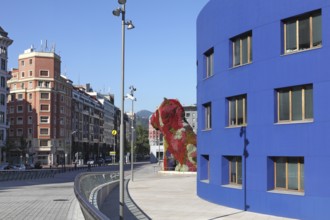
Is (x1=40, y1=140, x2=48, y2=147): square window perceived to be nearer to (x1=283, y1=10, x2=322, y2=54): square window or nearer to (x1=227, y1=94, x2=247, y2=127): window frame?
(x1=227, y1=94, x2=247, y2=127): window frame

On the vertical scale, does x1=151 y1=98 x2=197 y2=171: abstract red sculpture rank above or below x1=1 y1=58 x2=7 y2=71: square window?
below

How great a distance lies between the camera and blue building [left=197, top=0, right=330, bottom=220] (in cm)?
1848

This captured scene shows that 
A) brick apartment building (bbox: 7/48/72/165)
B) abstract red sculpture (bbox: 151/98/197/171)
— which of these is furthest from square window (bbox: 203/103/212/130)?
brick apartment building (bbox: 7/48/72/165)

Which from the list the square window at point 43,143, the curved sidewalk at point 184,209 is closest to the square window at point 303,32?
the curved sidewalk at point 184,209

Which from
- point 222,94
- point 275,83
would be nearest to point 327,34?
point 275,83

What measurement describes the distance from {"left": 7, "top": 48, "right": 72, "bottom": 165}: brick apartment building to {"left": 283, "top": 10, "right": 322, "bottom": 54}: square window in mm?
95982

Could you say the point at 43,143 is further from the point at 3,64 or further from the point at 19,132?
the point at 3,64

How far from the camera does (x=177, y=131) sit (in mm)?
55344

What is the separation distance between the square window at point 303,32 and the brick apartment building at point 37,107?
95982mm

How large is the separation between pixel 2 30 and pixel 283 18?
3245 inches

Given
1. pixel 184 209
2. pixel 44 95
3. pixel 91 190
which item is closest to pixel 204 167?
pixel 184 209

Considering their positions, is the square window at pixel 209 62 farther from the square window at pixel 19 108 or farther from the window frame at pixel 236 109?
the square window at pixel 19 108

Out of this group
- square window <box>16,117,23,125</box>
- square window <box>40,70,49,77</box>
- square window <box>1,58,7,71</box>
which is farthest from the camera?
square window <box>16,117,23,125</box>

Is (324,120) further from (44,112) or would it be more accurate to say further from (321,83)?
(44,112)
